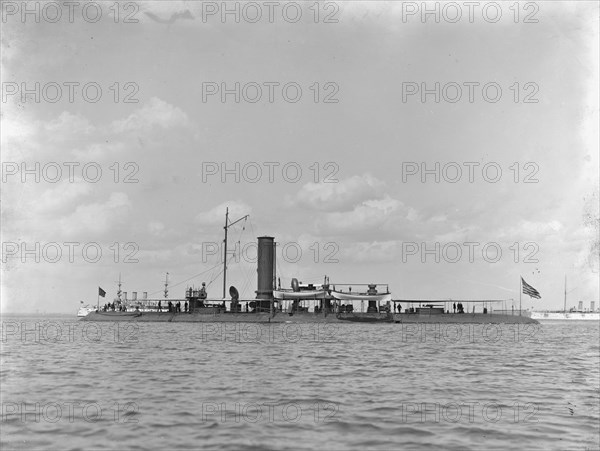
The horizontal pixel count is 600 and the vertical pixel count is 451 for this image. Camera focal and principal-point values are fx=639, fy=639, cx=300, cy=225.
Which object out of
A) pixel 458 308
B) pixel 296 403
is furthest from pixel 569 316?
pixel 296 403

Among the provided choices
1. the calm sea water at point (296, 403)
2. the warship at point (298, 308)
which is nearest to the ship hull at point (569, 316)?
the warship at point (298, 308)

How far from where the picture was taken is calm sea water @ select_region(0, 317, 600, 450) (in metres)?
12.6

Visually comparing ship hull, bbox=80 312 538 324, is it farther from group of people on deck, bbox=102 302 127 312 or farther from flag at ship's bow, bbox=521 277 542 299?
group of people on deck, bbox=102 302 127 312

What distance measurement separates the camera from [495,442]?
40.8ft

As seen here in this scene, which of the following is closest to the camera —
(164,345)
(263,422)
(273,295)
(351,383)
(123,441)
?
(123,441)

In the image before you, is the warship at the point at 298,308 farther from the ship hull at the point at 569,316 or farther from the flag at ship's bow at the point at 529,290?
the ship hull at the point at 569,316

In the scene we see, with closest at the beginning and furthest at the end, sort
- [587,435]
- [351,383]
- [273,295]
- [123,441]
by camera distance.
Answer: [123,441]
[587,435]
[351,383]
[273,295]

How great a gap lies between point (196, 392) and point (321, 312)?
171 feet

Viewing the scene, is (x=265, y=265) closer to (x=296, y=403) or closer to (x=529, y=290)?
(x=529, y=290)

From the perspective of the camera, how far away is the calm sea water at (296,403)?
1258cm

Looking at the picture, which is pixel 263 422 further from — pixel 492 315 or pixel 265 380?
pixel 492 315

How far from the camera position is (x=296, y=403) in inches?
647

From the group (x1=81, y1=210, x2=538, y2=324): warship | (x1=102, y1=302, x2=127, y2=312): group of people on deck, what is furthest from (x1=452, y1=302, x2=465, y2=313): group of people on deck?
(x1=102, y1=302, x2=127, y2=312): group of people on deck

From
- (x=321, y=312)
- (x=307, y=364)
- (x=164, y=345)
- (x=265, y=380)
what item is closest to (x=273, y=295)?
(x=321, y=312)
